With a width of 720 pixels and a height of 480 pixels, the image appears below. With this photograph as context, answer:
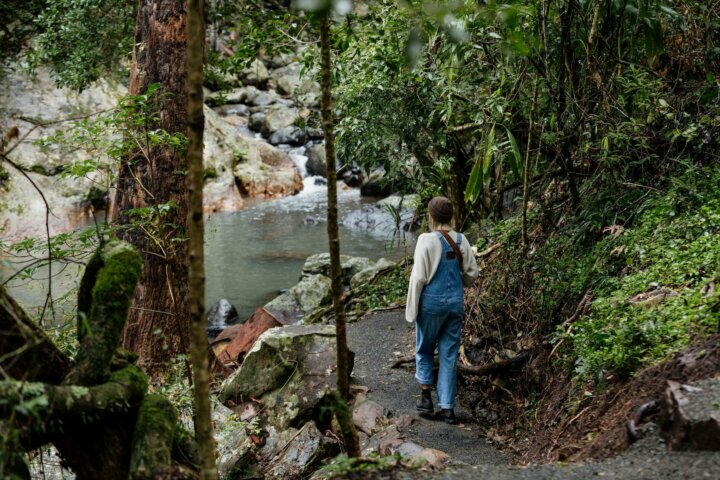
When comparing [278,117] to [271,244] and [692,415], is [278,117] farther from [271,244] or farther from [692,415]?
[692,415]

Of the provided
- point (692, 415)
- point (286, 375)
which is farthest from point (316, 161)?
point (692, 415)

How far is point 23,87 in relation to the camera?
1950 centimetres

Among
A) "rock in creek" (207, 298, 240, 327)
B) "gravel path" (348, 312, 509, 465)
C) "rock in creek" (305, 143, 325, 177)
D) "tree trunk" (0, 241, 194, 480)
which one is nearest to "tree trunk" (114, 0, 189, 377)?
"gravel path" (348, 312, 509, 465)

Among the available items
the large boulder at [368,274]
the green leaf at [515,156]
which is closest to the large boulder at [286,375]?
the green leaf at [515,156]

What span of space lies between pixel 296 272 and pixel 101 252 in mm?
11371

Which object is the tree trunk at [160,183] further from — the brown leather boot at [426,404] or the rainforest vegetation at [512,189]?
the brown leather boot at [426,404]

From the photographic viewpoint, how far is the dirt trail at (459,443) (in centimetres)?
293

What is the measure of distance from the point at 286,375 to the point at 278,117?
22.2m

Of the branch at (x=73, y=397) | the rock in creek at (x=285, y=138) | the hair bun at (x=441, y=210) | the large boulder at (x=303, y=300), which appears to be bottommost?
the large boulder at (x=303, y=300)

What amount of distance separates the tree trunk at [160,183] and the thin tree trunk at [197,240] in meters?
3.25

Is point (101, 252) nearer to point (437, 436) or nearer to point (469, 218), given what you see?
Result: point (437, 436)

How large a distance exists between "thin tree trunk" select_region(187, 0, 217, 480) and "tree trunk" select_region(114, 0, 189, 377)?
3.25 metres

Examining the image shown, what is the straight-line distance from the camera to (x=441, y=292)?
5430mm

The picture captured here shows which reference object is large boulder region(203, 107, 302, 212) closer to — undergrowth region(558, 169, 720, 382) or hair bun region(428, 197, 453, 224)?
hair bun region(428, 197, 453, 224)
